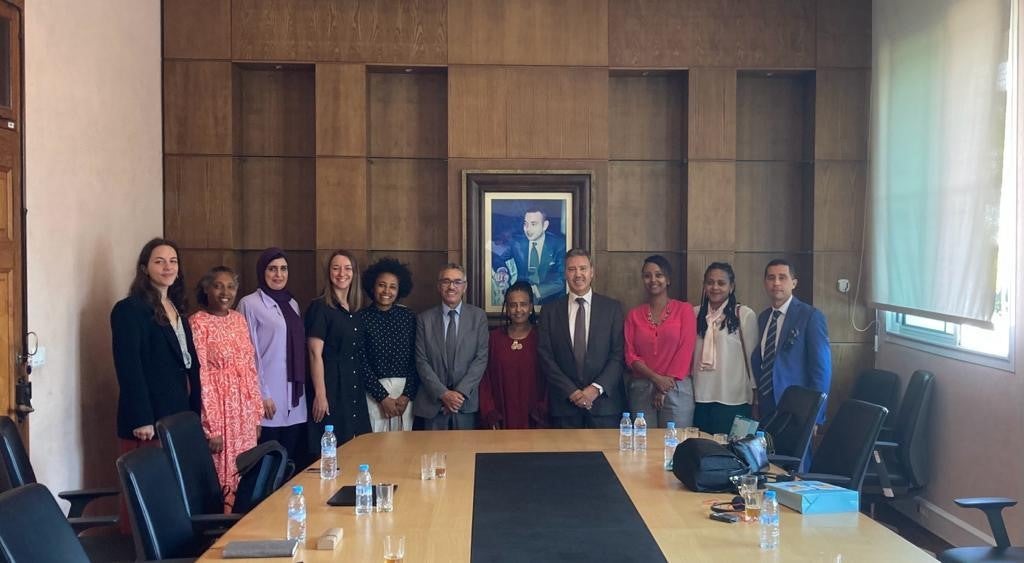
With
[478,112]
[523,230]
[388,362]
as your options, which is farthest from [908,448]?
[478,112]

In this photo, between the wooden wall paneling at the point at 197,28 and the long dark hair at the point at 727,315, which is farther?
the wooden wall paneling at the point at 197,28

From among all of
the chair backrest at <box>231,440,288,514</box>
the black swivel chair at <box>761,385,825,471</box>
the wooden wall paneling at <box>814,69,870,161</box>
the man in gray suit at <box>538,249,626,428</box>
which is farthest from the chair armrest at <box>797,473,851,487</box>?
the wooden wall paneling at <box>814,69,870,161</box>

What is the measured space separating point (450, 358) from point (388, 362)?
396 mm

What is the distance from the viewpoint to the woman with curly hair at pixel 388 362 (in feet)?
18.1

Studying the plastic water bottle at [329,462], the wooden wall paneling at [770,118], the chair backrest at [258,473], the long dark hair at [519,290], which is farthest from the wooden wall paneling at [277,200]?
the wooden wall paneling at [770,118]

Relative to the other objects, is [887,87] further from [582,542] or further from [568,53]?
[582,542]

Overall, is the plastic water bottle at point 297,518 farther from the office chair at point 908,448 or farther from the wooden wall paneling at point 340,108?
the wooden wall paneling at point 340,108

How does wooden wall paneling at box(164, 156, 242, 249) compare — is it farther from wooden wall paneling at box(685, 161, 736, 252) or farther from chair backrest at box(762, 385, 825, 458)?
chair backrest at box(762, 385, 825, 458)

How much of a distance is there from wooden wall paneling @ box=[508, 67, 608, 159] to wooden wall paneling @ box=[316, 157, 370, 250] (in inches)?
44.9

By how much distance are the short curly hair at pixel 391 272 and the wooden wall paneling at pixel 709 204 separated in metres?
2.07

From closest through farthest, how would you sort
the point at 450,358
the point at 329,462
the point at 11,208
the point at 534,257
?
the point at 329,462, the point at 11,208, the point at 450,358, the point at 534,257

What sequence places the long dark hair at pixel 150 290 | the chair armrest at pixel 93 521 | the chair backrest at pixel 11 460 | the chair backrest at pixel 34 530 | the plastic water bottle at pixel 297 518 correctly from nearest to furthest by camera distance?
the chair backrest at pixel 34 530 < the plastic water bottle at pixel 297 518 < the chair backrest at pixel 11 460 < the chair armrest at pixel 93 521 < the long dark hair at pixel 150 290

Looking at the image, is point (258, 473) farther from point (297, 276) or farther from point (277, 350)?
point (297, 276)

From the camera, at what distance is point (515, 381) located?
564 cm
